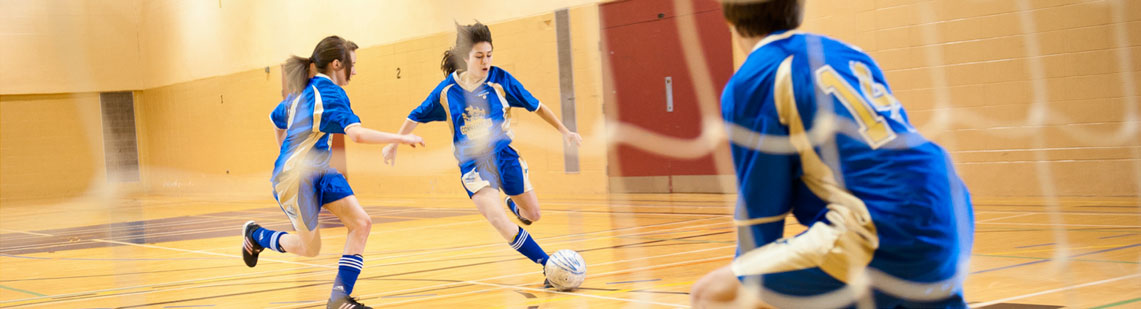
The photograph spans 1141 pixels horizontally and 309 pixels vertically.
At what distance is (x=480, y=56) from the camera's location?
4.76m

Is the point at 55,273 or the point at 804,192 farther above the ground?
the point at 804,192

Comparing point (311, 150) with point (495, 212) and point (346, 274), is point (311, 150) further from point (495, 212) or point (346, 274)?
point (495, 212)

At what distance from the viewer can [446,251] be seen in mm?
6645

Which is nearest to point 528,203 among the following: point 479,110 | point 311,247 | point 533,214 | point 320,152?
point 533,214

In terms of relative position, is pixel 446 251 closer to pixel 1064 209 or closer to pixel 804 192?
pixel 1064 209

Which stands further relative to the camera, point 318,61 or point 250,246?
point 250,246

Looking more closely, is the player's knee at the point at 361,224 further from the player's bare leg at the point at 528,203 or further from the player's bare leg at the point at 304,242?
the player's bare leg at the point at 528,203

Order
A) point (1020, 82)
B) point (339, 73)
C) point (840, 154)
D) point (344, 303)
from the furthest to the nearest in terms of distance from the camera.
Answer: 1. point (1020, 82)
2. point (339, 73)
3. point (344, 303)
4. point (840, 154)

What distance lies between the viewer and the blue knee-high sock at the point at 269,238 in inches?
178

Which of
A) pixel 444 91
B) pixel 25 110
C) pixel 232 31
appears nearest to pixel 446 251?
pixel 444 91

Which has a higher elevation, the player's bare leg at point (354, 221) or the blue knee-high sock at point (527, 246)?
the player's bare leg at point (354, 221)

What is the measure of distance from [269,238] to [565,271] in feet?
4.36

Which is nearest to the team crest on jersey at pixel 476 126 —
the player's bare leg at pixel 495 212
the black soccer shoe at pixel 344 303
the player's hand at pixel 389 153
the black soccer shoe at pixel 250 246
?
the player's bare leg at pixel 495 212

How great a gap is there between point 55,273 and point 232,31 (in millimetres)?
11118
